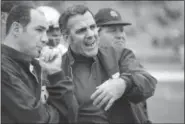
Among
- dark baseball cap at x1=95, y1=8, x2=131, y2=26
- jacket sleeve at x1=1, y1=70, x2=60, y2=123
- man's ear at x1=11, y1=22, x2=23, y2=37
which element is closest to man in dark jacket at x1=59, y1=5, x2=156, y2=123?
jacket sleeve at x1=1, y1=70, x2=60, y2=123

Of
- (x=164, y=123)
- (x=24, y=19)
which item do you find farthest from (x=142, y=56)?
(x=24, y=19)

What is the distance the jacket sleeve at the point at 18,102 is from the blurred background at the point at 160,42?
978cm

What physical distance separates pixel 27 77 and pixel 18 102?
0.63ft

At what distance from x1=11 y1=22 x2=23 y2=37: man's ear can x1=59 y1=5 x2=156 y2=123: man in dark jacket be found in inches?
20.2

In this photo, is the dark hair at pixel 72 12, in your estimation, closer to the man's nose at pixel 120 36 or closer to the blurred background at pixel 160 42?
the man's nose at pixel 120 36

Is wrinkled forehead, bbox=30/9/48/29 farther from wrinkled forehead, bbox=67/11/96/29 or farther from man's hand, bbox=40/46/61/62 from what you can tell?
wrinkled forehead, bbox=67/11/96/29

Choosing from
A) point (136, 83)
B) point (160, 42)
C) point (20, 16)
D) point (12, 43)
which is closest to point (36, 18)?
point (20, 16)

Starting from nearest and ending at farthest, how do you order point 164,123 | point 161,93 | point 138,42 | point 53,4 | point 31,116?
point 31,116 → point 53,4 → point 164,123 → point 161,93 → point 138,42

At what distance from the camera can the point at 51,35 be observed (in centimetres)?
438

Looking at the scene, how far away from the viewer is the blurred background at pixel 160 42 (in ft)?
48.1

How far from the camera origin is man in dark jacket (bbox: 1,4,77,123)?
238 cm

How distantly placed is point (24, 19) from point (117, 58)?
2.50 ft

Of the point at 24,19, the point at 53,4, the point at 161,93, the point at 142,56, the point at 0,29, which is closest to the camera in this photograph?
the point at 24,19

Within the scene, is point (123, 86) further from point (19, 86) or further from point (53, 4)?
point (53, 4)
